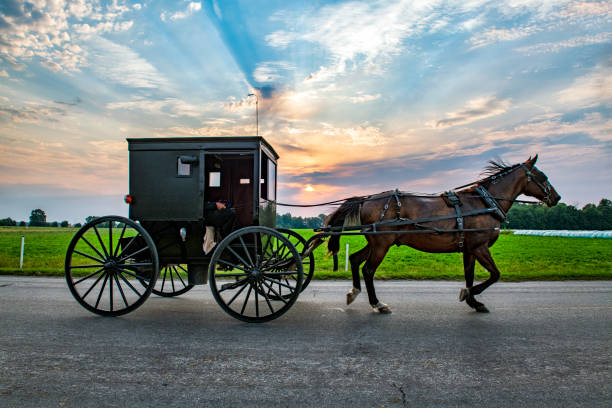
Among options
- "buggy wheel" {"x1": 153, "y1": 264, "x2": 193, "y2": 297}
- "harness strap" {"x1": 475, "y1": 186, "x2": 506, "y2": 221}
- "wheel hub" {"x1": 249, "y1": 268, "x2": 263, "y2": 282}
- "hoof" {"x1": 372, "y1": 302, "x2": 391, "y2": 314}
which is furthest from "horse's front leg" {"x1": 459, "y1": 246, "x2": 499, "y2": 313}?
"buggy wheel" {"x1": 153, "y1": 264, "x2": 193, "y2": 297}

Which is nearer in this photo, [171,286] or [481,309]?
[481,309]

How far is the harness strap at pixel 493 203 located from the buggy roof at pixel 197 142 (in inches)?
146

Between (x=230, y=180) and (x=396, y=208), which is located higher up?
(x=230, y=180)

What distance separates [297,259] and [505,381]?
268 centimetres

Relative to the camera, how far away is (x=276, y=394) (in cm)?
307

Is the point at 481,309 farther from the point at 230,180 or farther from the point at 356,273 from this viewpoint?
the point at 230,180

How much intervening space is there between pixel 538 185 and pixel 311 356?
5113mm

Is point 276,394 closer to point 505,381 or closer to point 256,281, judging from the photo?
point 505,381

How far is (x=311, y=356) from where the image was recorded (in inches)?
154

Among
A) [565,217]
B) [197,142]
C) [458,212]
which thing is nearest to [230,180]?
[197,142]

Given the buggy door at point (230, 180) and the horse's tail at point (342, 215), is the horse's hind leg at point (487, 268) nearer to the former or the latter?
the horse's tail at point (342, 215)

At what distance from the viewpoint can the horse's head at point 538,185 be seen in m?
6.71

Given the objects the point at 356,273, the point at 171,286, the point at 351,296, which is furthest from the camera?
the point at 171,286

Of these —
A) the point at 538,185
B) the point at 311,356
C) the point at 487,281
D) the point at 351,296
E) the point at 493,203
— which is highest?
the point at 538,185
